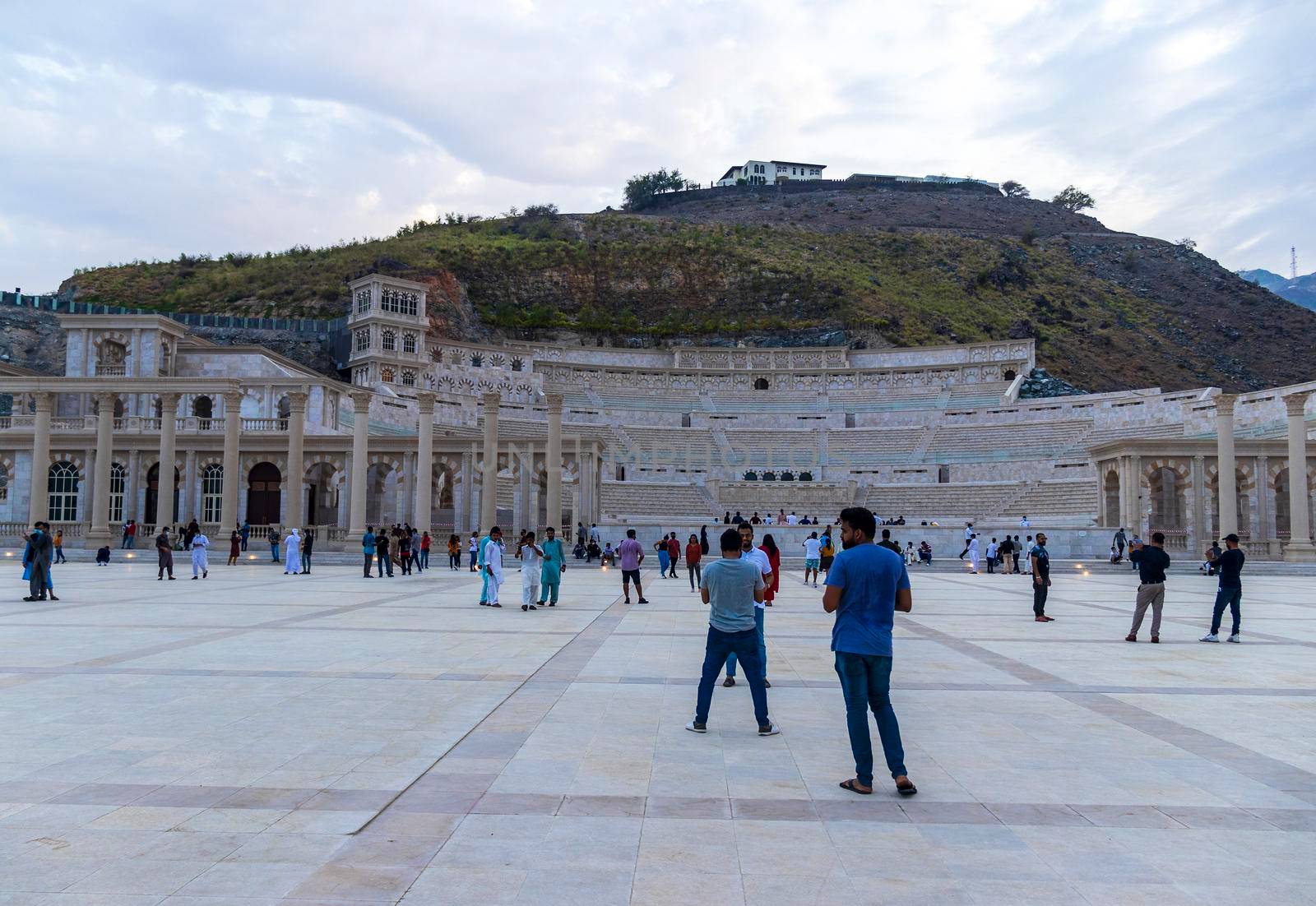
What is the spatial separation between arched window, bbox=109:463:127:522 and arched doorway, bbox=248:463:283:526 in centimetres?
556

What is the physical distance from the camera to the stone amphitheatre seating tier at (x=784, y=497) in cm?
5225

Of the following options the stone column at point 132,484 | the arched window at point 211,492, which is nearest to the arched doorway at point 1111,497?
the arched window at point 211,492

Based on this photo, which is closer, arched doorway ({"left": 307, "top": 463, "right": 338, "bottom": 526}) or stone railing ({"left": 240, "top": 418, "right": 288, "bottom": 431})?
stone railing ({"left": 240, "top": 418, "right": 288, "bottom": 431})

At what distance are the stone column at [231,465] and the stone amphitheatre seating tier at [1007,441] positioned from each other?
39.1 metres

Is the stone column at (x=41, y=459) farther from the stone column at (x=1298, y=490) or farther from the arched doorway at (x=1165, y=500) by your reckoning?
the arched doorway at (x=1165, y=500)

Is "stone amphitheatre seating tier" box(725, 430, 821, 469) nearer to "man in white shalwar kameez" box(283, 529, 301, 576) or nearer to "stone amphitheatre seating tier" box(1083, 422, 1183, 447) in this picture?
"stone amphitheatre seating tier" box(1083, 422, 1183, 447)

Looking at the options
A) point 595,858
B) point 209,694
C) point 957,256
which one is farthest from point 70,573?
point 957,256

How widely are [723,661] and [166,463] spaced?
120ft

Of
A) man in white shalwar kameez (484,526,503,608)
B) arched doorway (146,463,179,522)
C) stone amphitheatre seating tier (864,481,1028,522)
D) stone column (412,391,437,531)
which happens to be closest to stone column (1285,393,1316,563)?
stone amphitheatre seating tier (864,481,1028,522)

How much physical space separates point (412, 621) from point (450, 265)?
81316 mm

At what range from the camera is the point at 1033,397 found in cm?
6531

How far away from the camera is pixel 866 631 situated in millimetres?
6270

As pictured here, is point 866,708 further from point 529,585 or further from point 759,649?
point 529,585

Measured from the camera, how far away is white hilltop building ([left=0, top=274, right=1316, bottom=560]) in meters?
38.5
